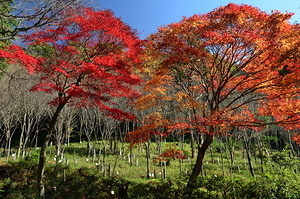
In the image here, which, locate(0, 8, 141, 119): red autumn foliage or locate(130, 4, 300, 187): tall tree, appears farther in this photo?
locate(0, 8, 141, 119): red autumn foliage

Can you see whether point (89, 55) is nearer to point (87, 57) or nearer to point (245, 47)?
point (87, 57)

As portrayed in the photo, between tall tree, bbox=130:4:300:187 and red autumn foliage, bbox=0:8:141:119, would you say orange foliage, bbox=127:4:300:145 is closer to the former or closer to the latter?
tall tree, bbox=130:4:300:187

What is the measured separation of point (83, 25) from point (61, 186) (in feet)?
23.0

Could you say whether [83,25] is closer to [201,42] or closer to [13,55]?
[13,55]

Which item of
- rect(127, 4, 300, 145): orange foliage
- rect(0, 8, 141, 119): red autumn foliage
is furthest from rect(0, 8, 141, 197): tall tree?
rect(127, 4, 300, 145): orange foliage

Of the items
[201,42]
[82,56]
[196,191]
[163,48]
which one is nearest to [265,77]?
[201,42]

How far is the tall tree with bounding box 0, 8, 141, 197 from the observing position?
7664 millimetres

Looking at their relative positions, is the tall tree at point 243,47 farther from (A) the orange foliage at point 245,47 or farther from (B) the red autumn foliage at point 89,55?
(B) the red autumn foliage at point 89,55

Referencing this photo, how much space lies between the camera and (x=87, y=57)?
8805 millimetres

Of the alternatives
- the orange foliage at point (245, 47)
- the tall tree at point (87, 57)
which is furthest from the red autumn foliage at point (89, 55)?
the orange foliage at point (245, 47)

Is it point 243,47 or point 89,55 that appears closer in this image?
point 243,47

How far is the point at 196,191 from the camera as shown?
22.0ft

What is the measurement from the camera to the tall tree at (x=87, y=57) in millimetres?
7664

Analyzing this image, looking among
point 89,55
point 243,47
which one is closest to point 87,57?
point 89,55
